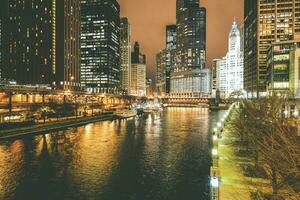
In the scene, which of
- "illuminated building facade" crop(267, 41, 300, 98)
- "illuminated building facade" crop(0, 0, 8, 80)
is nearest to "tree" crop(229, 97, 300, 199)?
"illuminated building facade" crop(267, 41, 300, 98)

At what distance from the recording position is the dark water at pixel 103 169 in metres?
26.6

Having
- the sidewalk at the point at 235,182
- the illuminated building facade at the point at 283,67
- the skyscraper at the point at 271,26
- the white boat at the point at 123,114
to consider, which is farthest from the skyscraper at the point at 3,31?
the sidewalk at the point at 235,182

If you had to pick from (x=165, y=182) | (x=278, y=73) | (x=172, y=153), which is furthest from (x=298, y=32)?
(x=165, y=182)

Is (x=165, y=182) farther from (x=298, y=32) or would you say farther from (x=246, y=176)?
(x=298, y=32)

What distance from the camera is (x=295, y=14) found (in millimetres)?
190750

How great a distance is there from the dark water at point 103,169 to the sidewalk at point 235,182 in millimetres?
2680

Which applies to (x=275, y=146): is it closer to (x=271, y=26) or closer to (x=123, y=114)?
(x=123, y=114)

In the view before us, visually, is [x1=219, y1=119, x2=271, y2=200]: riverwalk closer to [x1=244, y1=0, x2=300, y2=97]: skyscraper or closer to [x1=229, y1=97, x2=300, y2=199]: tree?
[x1=229, y1=97, x2=300, y2=199]: tree

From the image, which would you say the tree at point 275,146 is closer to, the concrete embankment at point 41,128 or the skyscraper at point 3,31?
the concrete embankment at point 41,128

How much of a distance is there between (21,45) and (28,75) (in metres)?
19.3

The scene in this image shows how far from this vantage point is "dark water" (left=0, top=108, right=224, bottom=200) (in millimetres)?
26609

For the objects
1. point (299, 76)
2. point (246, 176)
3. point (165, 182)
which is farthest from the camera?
point (299, 76)

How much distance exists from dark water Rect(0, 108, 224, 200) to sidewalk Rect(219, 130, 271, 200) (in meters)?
2.68

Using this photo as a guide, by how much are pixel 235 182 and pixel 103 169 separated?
16.3m
